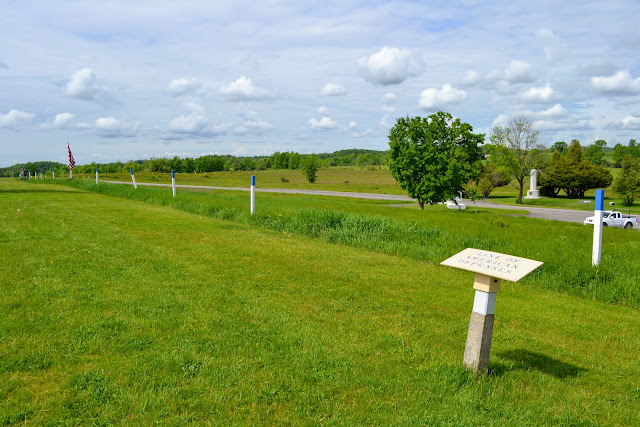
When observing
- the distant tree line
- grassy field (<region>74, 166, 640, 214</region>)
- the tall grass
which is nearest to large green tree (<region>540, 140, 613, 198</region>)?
grassy field (<region>74, 166, 640, 214</region>)

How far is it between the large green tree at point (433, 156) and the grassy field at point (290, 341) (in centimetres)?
2318

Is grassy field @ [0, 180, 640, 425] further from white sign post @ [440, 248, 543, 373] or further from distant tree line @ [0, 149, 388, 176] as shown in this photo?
distant tree line @ [0, 149, 388, 176]

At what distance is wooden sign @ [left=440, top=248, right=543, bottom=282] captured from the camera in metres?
3.74

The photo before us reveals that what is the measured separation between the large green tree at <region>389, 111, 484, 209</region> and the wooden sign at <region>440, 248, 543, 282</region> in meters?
28.8

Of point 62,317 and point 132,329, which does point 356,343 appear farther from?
point 62,317

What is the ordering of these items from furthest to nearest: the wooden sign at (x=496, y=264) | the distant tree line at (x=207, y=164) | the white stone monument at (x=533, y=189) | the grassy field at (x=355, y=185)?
the distant tree line at (x=207, y=164), the white stone monument at (x=533, y=189), the grassy field at (x=355, y=185), the wooden sign at (x=496, y=264)

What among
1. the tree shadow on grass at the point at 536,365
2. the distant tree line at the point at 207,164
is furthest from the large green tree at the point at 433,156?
the distant tree line at the point at 207,164

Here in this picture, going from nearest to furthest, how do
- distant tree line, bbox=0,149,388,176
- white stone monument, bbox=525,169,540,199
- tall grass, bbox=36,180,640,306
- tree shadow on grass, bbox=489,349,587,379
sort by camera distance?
tree shadow on grass, bbox=489,349,587,379 → tall grass, bbox=36,180,640,306 → white stone monument, bbox=525,169,540,199 → distant tree line, bbox=0,149,388,176

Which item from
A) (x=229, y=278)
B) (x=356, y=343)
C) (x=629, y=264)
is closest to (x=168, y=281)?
(x=229, y=278)

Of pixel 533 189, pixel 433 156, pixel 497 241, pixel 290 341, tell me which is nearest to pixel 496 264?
pixel 290 341

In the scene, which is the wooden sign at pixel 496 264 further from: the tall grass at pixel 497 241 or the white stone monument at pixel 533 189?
the white stone monument at pixel 533 189

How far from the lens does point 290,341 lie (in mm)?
4805

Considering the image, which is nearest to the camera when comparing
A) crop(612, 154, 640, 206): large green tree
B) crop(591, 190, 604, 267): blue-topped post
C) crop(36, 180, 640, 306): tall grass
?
crop(36, 180, 640, 306): tall grass

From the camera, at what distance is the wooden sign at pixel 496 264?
12.3 ft
